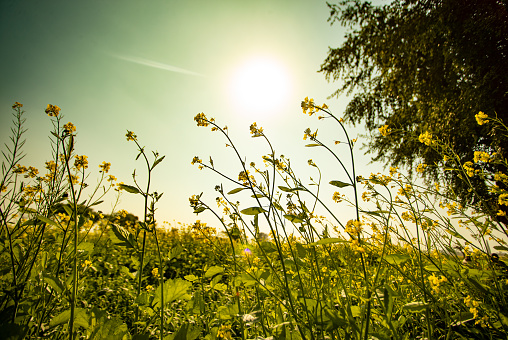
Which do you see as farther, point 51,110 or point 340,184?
point 51,110

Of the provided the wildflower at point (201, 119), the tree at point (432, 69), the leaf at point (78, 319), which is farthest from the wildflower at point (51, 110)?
the tree at point (432, 69)

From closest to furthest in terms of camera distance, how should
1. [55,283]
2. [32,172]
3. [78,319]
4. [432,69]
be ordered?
1. [55,283]
2. [78,319]
3. [32,172]
4. [432,69]

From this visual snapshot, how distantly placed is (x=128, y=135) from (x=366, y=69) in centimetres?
783

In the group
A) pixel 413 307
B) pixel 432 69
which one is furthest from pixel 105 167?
pixel 432 69

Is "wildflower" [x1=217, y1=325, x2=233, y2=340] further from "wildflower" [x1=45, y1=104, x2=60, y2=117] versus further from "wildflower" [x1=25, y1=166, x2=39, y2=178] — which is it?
"wildflower" [x1=25, y1=166, x2=39, y2=178]

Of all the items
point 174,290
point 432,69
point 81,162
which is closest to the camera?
point 174,290

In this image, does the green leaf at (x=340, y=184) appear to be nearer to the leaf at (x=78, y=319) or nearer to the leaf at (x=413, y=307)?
the leaf at (x=413, y=307)

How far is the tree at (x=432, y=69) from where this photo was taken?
171 inches

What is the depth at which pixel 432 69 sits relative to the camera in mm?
5238

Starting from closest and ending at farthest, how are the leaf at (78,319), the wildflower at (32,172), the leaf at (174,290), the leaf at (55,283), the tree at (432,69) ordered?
the leaf at (55,283)
the leaf at (78,319)
the leaf at (174,290)
the wildflower at (32,172)
the tree at (432,69)

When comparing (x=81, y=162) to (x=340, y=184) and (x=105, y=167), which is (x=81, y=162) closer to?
(x=105, y=167)

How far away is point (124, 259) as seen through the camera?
3930 millimetres

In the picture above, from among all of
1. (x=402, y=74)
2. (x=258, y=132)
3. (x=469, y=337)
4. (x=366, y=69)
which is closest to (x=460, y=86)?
(x=402, y=74)

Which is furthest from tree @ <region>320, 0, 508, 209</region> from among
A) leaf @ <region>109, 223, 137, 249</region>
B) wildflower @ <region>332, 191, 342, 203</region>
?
leaf @ <region>109, 223, 137, 249</region>
